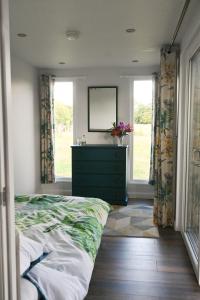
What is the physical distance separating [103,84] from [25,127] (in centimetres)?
170

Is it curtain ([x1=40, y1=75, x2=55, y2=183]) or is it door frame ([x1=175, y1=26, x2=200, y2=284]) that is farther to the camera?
curtain ([x1=40, y1=75, x2=55, y2=183])

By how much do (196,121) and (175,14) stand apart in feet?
3.64

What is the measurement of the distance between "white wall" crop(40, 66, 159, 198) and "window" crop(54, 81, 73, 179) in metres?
0.14

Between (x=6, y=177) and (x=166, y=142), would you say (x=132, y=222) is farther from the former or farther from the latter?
(x=6, y=177)

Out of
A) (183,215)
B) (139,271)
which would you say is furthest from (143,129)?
(139,271)

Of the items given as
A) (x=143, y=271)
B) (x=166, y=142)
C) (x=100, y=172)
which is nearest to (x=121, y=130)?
(x=100, y=172)

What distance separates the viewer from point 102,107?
5.18 m

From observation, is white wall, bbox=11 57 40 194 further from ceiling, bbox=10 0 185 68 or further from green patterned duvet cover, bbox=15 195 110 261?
green patterned duvet cover, bbox=15 195 110 261

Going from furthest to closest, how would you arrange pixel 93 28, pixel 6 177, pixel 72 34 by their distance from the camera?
pixel 72 34
pixel 93 28
pixel 6 177

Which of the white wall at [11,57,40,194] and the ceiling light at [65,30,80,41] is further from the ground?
the ceiling light at [65,30,80,41]

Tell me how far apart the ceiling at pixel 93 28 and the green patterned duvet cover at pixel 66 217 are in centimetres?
196

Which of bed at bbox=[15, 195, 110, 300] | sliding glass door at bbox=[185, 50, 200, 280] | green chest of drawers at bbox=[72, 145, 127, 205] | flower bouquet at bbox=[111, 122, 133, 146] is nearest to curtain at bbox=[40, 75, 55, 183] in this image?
green chest of drawers at bbox=[72, 145, 127, 205]

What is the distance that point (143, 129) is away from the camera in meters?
5.17

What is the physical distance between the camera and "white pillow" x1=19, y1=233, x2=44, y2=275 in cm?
153
